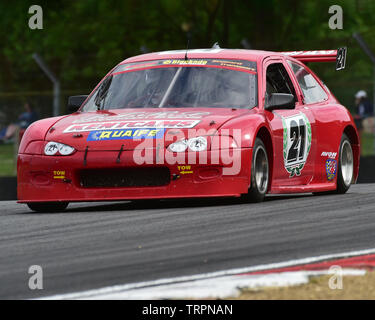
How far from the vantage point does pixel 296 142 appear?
11.0m

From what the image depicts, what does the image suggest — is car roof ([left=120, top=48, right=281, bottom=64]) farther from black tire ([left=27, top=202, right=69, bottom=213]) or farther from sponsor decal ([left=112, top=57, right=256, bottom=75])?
black tire ([left=27, top=202, right=69, bottom=213])

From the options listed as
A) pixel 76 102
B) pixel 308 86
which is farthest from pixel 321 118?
pixel 76 102

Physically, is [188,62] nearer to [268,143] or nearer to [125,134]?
[268,143]

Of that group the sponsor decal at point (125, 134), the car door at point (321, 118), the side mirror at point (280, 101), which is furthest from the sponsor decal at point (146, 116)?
the car door at point (321, 118)

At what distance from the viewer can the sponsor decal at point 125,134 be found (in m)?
9.67

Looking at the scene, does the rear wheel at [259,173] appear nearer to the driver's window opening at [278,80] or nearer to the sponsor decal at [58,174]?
the driver's window opening at [278,80]

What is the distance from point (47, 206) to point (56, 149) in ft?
2.48

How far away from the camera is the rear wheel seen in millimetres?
9961

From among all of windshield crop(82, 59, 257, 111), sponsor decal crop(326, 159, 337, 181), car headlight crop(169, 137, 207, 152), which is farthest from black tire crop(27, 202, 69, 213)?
sponsor decal crop(326, 159, 337, 181)

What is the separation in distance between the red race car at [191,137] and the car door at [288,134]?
13mm

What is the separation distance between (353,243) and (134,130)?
2.78 m

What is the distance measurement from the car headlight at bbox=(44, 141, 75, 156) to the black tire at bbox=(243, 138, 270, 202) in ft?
Answer: 4.92

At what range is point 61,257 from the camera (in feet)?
23.5
